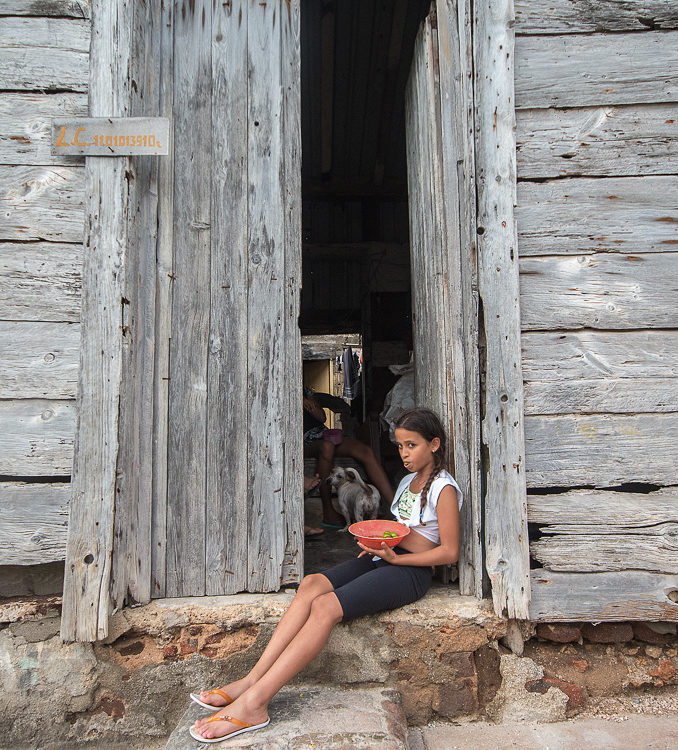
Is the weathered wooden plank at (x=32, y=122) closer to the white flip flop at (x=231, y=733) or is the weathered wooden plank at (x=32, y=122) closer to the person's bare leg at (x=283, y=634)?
the person's bare leg at (x=283, y=634)

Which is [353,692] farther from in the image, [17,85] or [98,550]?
[17,85]

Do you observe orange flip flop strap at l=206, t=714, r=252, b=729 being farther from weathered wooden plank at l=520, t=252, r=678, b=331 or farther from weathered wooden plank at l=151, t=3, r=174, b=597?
weathered wooden plank at l=520, t=252, r=678, b=331

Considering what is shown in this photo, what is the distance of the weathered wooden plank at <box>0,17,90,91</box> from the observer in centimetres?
239

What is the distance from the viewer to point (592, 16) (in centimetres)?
253

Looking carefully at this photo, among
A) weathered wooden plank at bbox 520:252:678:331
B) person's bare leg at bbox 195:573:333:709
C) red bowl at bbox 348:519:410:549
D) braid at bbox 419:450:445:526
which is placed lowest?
person's bare leg at bbox 195:573:333:709

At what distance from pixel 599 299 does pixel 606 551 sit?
109cm

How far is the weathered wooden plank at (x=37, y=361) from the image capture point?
229cm

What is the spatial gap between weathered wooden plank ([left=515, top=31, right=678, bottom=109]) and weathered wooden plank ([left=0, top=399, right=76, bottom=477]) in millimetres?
2423

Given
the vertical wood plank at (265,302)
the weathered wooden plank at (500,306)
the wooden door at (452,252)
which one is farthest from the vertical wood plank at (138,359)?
the weathered wooden plank at (500,306)

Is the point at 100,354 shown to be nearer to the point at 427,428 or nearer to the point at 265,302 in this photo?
the point at 265,302

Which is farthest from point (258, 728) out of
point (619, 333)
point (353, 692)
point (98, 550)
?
point (619, 333)

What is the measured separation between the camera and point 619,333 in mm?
2432

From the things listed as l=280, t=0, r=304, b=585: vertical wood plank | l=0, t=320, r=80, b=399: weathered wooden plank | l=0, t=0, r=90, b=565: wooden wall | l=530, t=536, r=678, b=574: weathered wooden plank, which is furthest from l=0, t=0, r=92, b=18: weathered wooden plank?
l=530, t=536, r=678, b=574: weathered wooden plank

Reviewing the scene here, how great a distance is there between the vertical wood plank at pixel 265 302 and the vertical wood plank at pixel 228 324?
36 mm
